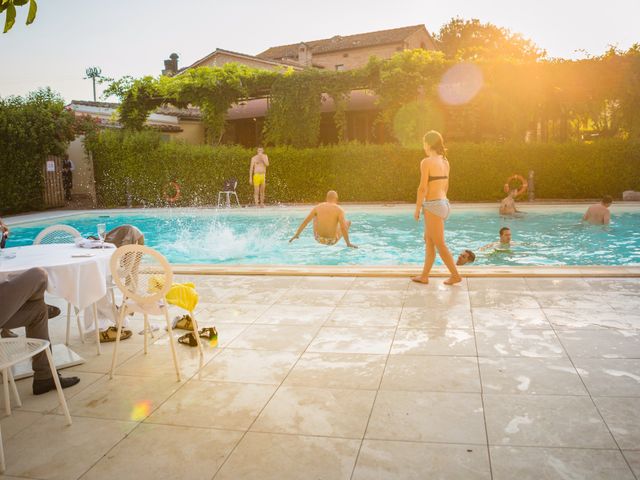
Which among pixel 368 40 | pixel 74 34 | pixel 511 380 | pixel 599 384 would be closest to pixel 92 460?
pixel 511 380

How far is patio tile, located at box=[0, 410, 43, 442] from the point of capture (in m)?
3.19

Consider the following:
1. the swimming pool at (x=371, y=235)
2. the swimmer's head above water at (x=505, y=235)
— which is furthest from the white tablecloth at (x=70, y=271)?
the swimmer's head above water at (x=505, y=235)

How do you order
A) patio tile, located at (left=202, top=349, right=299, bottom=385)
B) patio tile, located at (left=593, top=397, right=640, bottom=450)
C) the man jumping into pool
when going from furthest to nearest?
the man jumping into pool
patio tile, located at (left=202, top=349, right=299, bottom=385)
patio tile, located at (left=593, top=397, right=640, bottom=450)

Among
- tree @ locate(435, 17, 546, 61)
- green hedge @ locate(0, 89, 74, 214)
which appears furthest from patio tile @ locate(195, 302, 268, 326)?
tree @ locate(435, 17, 546, 61)

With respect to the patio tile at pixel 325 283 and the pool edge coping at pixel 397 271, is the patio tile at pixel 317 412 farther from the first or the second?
the pool edge coping at pixel 397 271

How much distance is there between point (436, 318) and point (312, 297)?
4.74 feet

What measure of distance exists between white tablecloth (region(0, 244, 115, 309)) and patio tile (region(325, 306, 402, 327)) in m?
1.93

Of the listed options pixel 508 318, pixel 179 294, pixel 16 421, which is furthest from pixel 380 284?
pixel 16 421

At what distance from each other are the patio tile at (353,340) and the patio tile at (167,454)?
141 cm

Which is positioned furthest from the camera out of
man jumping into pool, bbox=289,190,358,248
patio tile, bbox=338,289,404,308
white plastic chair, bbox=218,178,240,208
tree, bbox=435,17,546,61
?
tree, bbox=435,17,546,61

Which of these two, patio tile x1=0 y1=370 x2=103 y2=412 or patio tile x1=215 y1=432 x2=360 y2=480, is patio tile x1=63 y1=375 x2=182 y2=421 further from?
patio tile x1=215 y1=432 x2=360 y2=480

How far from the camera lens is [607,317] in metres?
4.78

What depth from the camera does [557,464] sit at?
263 centimetres

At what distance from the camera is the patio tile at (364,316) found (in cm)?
491
